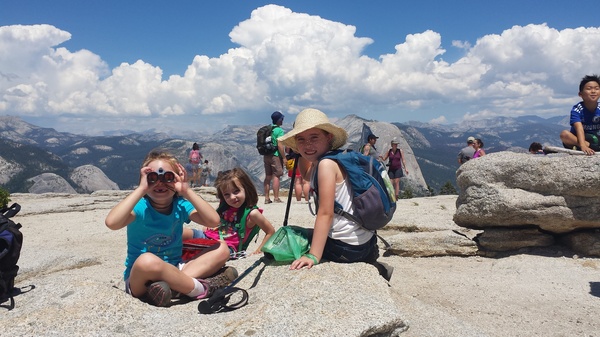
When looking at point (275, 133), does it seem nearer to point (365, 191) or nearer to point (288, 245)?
point (288, 245)

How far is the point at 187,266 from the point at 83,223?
11346 mm

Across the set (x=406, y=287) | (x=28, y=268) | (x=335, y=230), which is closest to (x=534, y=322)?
(x=406, y=287)

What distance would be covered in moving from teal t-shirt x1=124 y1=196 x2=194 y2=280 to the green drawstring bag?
1141 mm

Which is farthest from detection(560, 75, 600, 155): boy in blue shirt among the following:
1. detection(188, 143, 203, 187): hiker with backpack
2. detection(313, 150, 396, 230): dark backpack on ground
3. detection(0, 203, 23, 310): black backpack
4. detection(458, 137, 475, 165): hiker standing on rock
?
detection(188, 143, 203, 187): hiker with backpack

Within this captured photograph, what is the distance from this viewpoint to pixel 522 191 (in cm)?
878

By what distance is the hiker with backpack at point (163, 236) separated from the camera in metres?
4.23

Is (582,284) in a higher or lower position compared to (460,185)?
lower

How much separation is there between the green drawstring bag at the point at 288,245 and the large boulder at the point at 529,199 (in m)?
5.87

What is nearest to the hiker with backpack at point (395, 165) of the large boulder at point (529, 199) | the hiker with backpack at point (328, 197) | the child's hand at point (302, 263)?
the large boulder at point (529, 199)

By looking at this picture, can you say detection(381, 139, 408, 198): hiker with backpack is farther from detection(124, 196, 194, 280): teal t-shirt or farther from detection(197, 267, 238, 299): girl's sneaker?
detection(124, 196, 194, 280): teal t-shirt

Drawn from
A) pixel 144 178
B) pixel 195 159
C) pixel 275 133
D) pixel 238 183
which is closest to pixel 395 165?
pixel 275 133

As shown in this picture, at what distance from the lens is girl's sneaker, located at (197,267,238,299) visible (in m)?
4.83

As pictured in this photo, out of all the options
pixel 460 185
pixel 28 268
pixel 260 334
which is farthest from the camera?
pixel 460 185

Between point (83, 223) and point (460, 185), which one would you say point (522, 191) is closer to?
point (460, 185)
